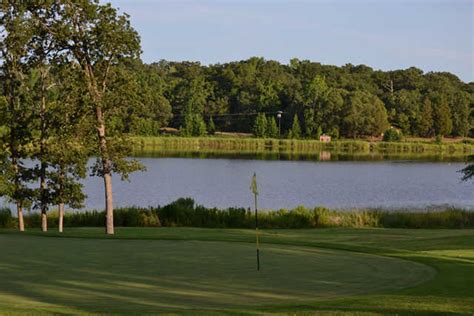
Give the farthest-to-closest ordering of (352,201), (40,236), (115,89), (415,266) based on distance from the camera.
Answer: (352,201)
(115,89)
(40,236)
(415,266)

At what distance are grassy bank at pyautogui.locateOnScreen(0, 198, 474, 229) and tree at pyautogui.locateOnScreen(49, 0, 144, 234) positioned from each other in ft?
17.3

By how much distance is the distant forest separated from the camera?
442 feet

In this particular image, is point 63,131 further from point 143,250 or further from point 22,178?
point 143,250

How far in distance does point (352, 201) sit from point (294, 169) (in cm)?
2760

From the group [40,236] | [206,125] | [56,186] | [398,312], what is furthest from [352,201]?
[206,125]

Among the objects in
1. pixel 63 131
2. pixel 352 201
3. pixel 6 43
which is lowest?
pixel 352 201

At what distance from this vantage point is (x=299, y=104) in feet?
461

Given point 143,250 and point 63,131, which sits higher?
point 63,131

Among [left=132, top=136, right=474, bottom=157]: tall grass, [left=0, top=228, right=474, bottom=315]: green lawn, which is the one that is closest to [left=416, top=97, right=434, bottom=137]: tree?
[left=132, top=136, right=474, bottom=157]: tall grass

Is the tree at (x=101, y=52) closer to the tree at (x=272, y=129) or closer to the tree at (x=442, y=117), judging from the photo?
the tree at (x=272, y=129)

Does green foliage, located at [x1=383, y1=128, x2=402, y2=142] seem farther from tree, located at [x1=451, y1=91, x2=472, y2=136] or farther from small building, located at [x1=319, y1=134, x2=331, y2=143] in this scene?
tree, located at [x1=451, y1=91, x2=472, y2=136]

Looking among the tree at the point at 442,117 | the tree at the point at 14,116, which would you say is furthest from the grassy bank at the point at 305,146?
the tree at the point at 14,116

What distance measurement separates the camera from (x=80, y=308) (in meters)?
10.2

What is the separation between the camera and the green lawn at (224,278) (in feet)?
33.8
